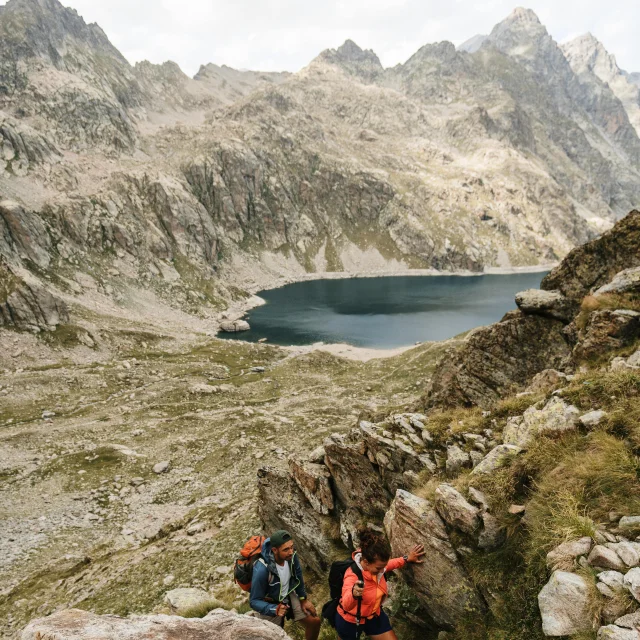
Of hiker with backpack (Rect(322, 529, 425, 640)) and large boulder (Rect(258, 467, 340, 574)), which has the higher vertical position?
hiker with backpack (Rect(322, 529, 425, 640))

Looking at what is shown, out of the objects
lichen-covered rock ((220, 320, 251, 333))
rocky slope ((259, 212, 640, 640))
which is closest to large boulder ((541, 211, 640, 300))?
rocky slope ((259, 212, 640, 640))

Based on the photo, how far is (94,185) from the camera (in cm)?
12488

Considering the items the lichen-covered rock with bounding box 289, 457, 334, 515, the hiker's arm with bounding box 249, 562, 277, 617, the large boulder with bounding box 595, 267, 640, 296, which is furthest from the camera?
the lichen-covered rock with bounding box 289, 457, 334, 515

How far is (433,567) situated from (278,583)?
3.24m

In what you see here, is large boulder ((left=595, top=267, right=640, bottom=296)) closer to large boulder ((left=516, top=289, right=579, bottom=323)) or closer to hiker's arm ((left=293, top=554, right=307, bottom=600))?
large boulder ((left=516, top=289, right=579, bottom=323))

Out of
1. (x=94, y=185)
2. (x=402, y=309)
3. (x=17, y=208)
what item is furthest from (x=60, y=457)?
(x=94, y=185)

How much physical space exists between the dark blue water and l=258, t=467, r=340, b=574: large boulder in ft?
234

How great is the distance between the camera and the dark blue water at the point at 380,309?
3748 inches

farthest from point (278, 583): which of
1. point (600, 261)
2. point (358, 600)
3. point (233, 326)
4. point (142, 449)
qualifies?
point (233, 326)

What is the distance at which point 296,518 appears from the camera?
14.9 meters

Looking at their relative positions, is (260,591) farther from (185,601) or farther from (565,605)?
(565,605)

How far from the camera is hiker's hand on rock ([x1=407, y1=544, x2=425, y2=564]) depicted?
8.12 metres

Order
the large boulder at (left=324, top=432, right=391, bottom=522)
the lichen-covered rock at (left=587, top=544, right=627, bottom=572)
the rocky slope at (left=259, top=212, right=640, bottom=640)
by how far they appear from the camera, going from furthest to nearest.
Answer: the large boulder at (left=324, top=432, right=391, bottom=522), the rocky slope at (left=259, top=212, right=640, bottom=640), the lichen-covered rock at (left=587, top=544, right=627, bottom=572)

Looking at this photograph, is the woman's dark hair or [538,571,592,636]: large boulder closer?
[538,571,592,636]: large boulder
